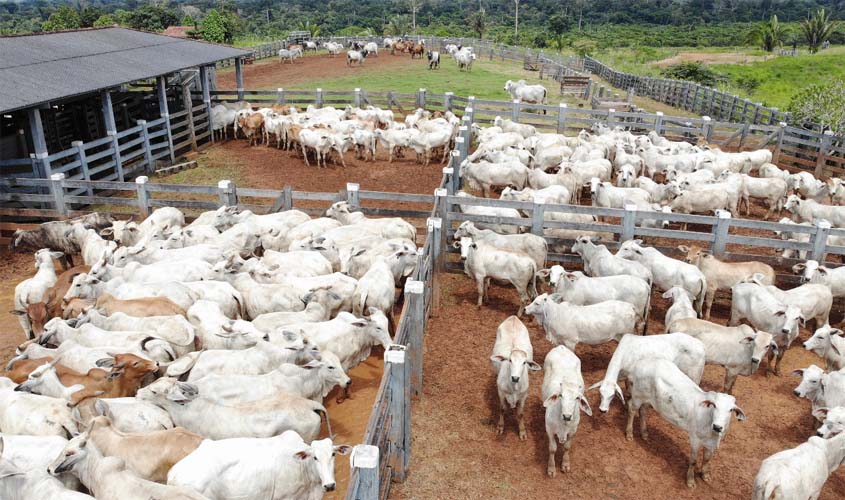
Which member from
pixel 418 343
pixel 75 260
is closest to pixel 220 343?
pixel 418 343

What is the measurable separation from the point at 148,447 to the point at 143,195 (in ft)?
26.3

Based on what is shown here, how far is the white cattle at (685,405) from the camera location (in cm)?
686

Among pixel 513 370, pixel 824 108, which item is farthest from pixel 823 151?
pixel 513 370

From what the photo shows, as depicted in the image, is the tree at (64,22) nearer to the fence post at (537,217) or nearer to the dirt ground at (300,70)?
the dirt ground at (300,70)

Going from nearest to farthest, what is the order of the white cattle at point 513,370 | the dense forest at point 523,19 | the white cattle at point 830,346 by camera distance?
1. the white cattle at point 513,370
2. the white cattle at point 830,346
3. the dense forest at point 523,19

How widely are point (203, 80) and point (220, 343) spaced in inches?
661

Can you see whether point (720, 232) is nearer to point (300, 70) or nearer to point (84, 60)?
point (84, 60)

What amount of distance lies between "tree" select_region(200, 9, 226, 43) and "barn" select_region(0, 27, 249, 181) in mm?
27235

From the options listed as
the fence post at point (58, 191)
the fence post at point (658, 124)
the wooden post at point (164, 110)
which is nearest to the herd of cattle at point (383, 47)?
the fence post at point (658, 124)

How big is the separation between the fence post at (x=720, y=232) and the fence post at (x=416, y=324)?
597 centimetres

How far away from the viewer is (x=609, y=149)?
1773 cm

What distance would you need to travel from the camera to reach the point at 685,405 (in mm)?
7164

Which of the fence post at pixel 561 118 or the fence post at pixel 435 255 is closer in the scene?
the fence post at pixel 435 255

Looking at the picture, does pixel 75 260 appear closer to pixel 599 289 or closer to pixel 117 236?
pixel 117 236
